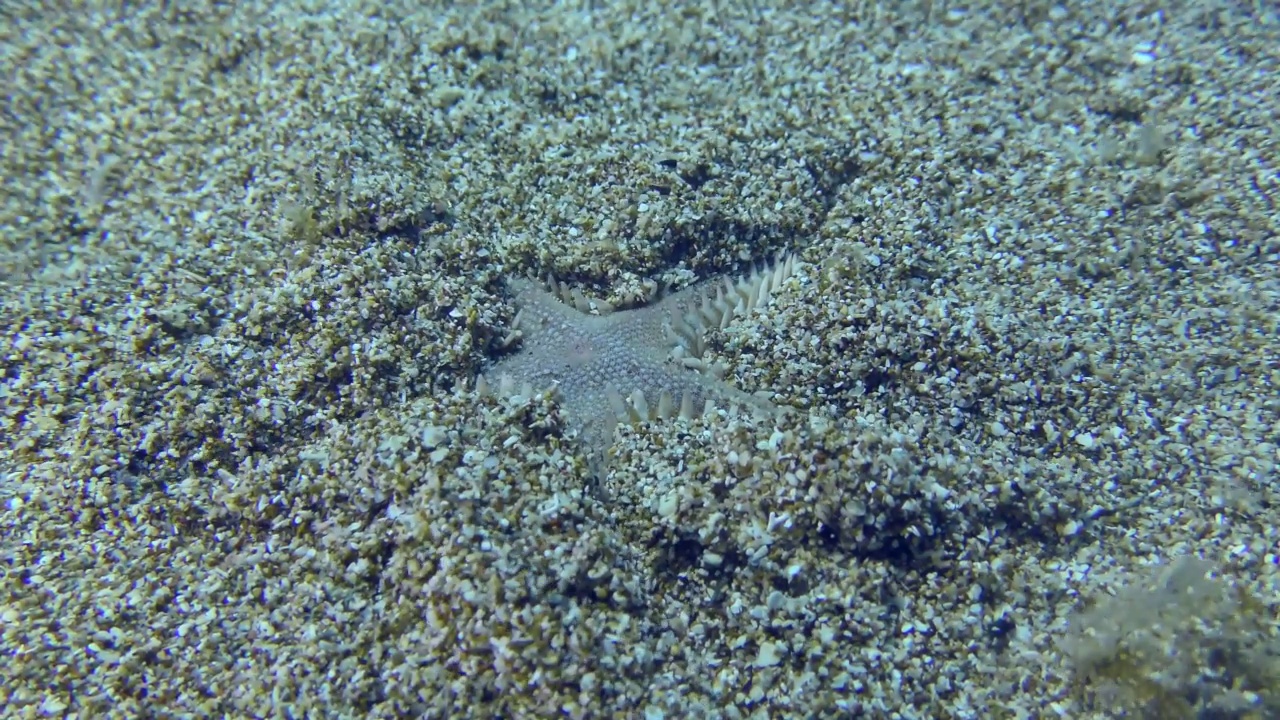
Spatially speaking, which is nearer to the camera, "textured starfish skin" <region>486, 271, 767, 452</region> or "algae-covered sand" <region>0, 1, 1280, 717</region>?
"algae-covered sand" <region>0, 1, 1280, 717</region>

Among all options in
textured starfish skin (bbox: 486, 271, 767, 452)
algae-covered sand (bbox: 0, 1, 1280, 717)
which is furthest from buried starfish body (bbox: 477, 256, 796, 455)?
algae-covered sand (bbox: 0, 1, 1280, 717)

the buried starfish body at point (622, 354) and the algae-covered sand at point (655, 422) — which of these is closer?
the algae-covered sand at point (655, 422)

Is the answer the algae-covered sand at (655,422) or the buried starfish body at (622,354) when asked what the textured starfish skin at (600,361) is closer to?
the buried starfish body at (622,354)

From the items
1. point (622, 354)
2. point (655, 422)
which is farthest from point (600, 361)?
point (655, 422)

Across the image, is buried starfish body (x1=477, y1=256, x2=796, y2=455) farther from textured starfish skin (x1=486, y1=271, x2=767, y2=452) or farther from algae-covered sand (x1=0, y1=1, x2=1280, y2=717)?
algae-covered sand (x1=0, y1=1, x2=1280, y2=717)

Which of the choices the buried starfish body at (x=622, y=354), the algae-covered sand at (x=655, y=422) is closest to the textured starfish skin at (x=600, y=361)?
the buried starfish body at (x=622, y=354)

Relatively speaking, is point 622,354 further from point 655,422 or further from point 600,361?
point 655,422
